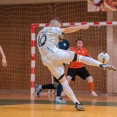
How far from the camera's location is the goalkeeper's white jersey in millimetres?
8422

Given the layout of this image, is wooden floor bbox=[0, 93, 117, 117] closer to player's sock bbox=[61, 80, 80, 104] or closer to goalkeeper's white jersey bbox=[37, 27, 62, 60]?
player's sock bbox=[61, 80, 80, 104]

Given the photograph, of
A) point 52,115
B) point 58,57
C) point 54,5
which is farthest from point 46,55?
point 54,5

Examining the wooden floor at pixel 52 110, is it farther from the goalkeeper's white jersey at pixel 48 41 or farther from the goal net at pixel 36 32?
the goal net at pixel 36 32

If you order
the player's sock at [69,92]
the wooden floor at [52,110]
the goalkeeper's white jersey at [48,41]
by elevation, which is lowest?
the wooden floor at [52,110]

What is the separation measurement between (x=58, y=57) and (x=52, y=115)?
1.63 meters

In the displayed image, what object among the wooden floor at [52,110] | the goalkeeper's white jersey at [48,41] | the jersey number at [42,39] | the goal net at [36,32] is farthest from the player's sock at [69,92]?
the goal net at [36,32]

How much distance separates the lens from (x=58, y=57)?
26.9 feet

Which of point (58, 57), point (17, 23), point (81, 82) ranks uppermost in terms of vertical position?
point (17, 23)

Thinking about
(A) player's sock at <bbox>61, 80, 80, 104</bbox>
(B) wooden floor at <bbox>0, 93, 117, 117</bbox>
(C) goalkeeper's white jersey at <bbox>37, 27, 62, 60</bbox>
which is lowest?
(B) wooden floor at <bbox>0, 93, 117, 117</bbox>

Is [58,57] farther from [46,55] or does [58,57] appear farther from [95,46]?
[95,46]

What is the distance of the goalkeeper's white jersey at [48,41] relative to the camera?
8.42m

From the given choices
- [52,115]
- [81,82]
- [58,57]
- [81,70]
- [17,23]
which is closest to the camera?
[52,115]

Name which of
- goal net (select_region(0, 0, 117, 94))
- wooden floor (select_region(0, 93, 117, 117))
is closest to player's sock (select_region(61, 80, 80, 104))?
wooden floor (select_region(0, 93, 117, 117))

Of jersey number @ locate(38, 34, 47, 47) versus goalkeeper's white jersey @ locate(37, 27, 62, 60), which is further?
jersey number @ locate(38, 34, 47, 47)
